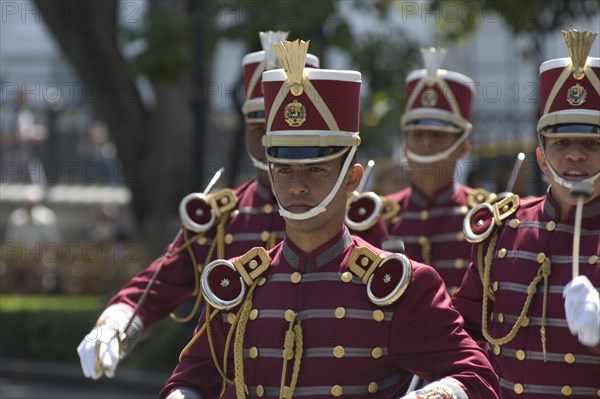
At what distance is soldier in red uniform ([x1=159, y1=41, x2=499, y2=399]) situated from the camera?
5066 mm

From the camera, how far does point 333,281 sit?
5262 mm

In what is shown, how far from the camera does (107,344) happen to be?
618 centimetres

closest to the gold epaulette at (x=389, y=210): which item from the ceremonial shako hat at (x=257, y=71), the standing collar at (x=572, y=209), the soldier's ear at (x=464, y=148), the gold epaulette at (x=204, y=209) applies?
the soldier's ear at (x=464, y=148)

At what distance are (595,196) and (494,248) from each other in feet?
1.54

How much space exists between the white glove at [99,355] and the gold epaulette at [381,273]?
1.37m

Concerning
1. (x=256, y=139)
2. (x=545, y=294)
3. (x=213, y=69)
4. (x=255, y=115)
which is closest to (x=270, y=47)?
(x=255, y=115)

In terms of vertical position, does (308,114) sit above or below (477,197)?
above

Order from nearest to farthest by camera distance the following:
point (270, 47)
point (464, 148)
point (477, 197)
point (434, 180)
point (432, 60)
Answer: point (270, 47)
point (477, 197)
point (434, 180)
point (464, 148)
point (432, 60)

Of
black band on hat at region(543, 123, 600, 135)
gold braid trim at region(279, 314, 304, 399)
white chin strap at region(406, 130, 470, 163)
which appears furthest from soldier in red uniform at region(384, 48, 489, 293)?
gold braid trim at region(279, 314, 304, 399)

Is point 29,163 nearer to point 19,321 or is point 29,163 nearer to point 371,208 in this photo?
point 19,321

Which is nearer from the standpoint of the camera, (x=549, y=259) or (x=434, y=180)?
(x=549, y=259)

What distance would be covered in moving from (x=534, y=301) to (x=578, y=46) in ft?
3.35

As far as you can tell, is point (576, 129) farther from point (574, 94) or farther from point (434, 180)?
point (434, 180)

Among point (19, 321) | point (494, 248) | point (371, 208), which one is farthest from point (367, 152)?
point (494, 248)
